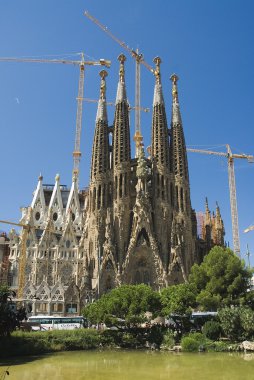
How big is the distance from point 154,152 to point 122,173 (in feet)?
22.4

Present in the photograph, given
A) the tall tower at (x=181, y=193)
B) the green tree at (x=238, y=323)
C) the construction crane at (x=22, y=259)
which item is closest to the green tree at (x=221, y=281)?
the green tree at (x=238, y=323)

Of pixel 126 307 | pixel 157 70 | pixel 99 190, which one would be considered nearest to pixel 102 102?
pixel 157 70

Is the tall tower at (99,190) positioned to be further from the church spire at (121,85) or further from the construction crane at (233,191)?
the construction crane at (233,191)

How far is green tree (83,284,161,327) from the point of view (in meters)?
37.0

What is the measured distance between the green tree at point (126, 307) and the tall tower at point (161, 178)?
71.2 feet

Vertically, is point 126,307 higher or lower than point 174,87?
lower

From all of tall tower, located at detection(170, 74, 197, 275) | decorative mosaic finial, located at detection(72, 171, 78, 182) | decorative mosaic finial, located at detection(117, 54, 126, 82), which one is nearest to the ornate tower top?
decorative mosaic finial, located at detection(117, 54, 126, 82)

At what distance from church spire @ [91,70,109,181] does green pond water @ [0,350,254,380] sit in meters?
38.5

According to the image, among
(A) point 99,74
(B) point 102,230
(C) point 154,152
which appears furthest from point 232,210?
(A) point 99,74

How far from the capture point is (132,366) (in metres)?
26.8

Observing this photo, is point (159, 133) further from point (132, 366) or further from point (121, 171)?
point (132, 366)

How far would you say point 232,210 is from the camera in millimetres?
84312

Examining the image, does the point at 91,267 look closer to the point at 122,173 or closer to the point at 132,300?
the point at 122,173

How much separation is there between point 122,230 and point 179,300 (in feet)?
81.7
